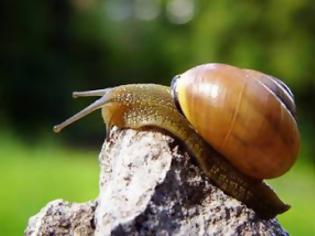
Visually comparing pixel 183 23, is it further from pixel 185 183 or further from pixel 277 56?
pixel 185 183

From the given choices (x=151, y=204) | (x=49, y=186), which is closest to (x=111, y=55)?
(x=49, y=186)

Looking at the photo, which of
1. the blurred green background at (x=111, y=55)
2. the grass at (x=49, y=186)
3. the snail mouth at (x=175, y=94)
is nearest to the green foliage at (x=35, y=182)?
the grass at (x=49, y=186)

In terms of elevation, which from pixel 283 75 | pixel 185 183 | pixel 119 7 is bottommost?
pixel 119 7

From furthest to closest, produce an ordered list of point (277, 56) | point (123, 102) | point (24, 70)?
point (24, 70) < point (277, 56) < point (123, 102)

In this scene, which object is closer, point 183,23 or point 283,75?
point 283,75

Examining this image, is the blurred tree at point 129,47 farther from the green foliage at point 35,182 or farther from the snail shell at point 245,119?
the snail shell at point 245,119

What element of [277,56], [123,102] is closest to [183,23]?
[277,56]
